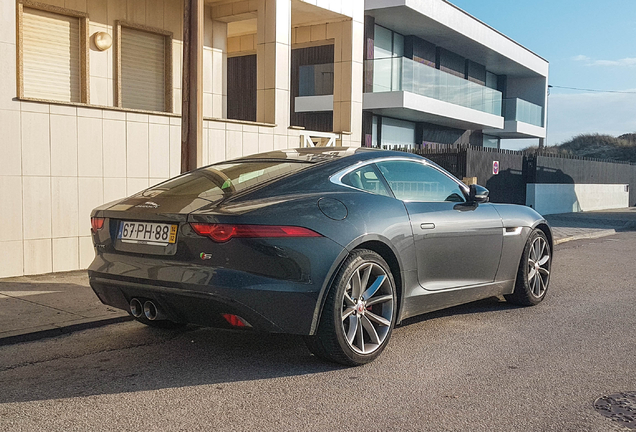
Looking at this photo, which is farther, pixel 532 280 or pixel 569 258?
pixel 569 258

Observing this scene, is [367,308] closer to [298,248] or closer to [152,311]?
[298,248]

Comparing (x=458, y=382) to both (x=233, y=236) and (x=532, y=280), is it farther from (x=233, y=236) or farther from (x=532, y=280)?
(x=532, y=280)

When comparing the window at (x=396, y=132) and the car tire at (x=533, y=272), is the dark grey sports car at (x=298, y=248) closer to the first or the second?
the car tire at (x=533, y=272)

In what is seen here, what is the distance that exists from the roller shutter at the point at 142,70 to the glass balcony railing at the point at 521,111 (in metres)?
23.7

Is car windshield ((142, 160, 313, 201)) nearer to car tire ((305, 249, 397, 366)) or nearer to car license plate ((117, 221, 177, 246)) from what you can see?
car license plate ((117, 221, 177, 246))

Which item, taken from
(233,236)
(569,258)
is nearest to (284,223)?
(233,236)

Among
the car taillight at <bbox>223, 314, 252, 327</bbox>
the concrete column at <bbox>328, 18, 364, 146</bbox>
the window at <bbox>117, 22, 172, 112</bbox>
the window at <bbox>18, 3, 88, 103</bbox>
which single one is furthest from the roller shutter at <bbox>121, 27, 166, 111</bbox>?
the car taillight at <bbox>223, 314, 252, 327</bbox>

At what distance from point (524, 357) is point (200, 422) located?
100.0 inches

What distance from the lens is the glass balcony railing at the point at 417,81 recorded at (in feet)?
77.2

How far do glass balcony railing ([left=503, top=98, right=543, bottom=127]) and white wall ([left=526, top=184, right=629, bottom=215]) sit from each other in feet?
15.9

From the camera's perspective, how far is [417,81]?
78.7 feet

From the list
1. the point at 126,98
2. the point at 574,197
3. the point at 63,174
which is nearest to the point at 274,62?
the point at 126,98

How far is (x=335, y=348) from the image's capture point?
15.5ft

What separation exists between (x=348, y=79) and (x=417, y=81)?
1105 centimetres
